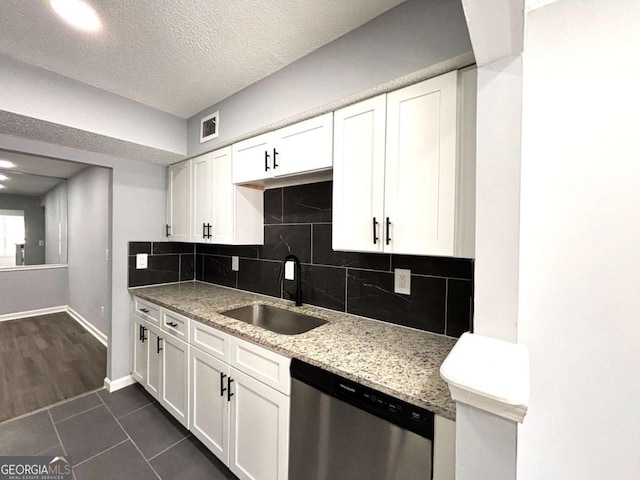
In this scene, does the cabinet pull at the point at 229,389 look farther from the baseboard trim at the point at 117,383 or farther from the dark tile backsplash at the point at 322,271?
the baseboard trim at the point at 117,383

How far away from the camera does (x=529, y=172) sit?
1158 millimetres

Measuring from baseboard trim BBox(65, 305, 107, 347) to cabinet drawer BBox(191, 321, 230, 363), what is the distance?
2.72 m

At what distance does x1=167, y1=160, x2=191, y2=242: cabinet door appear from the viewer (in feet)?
8.18

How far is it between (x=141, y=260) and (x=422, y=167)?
2.65 meters

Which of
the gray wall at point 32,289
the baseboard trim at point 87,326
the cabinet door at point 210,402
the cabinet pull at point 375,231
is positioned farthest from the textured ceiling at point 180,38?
the gray wall at point 32,289

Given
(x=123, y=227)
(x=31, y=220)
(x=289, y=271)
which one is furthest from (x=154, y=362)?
(x=31, y=220)

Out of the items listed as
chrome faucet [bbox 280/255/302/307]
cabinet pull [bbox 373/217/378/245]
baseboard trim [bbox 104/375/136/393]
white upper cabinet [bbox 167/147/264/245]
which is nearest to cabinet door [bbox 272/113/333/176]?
cabinet pull [bbox 373/217/378/245]

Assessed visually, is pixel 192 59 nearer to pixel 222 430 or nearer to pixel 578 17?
pixel 578 17

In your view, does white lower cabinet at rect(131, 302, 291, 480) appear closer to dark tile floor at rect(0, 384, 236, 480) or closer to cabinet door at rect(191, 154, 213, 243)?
dark tile floor at rect(0, 384, 236, 480)

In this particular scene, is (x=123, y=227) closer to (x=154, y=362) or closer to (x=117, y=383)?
(x=154, y=362)

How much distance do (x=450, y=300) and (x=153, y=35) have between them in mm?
2031

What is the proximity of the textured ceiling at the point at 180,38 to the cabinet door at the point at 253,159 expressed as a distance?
1.25ft

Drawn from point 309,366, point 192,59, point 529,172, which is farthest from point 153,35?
point 529,172

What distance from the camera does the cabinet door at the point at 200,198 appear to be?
2279mm
